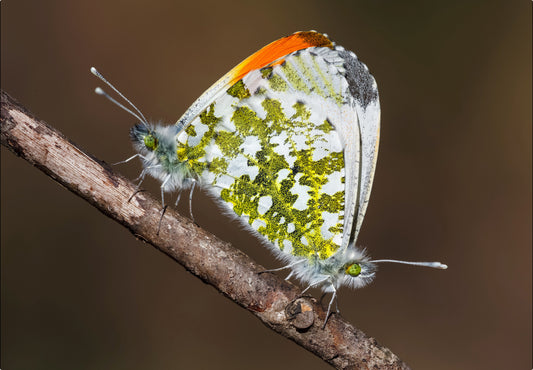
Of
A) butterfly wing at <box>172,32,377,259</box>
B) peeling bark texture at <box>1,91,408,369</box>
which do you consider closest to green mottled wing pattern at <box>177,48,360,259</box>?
butterfly wing at <box>172,32,377,259</box>

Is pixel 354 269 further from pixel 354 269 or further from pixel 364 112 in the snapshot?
pixel 364 112

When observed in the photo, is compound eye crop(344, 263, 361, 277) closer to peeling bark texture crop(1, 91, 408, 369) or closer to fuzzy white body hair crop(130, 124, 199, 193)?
peeling bark texture crop(1, 91, 408, 369)

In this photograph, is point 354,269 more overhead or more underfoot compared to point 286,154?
more underfoot

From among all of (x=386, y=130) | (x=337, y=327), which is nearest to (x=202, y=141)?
(x=337, y=327)

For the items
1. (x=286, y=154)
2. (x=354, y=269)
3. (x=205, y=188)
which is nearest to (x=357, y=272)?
(x=354, y=269)

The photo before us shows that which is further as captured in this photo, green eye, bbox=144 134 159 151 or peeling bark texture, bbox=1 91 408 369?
green eye, bbox=144 134 159 151

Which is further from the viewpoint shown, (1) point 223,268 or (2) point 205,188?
(2) point 205,188

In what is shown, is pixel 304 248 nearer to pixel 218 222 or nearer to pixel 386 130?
pixel 218 222

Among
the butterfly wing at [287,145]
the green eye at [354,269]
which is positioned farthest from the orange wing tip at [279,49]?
the green eye at [354,269]
